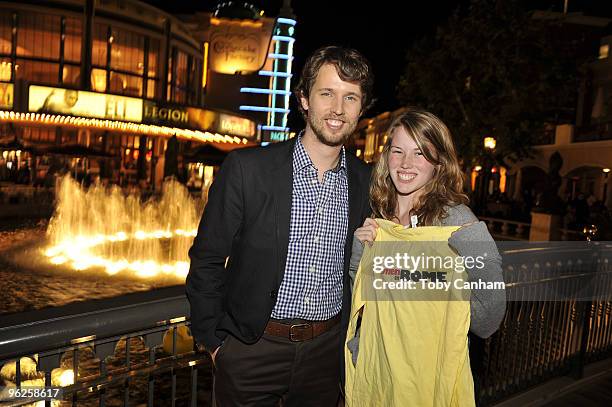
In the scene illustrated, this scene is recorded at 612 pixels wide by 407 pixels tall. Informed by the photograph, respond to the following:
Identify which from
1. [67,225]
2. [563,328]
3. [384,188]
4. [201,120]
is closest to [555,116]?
[201,120]

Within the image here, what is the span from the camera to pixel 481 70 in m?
28.7

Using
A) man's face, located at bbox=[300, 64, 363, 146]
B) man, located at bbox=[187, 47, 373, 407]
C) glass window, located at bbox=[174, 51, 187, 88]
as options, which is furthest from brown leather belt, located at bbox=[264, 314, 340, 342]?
glass window, located at bbox=[174, 51, 187, 88]

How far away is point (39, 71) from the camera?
33.7 m

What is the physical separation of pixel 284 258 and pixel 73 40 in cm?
3652

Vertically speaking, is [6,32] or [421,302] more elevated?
[6,32]

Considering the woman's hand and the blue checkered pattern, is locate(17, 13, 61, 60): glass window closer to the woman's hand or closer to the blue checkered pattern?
the blue checkered pattern

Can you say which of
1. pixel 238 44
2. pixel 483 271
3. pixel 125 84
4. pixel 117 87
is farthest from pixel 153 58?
pixel 483 271

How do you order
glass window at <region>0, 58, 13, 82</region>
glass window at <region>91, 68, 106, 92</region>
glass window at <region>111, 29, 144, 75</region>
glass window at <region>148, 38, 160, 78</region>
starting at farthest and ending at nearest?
glass window at <region>148, 38, 160, 78</region>
glass window at <region>111, 29, 144, 75</region>
glass window at <region>91, 68, 106, 92</region>
glass window at <region>0, 58, 13, 82</region>

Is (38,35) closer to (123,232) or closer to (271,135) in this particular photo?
(271,135)

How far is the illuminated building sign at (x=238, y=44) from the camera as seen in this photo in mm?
29594

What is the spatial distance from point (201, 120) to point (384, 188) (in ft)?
83.5

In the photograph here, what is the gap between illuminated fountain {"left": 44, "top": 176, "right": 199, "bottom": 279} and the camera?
501 inches

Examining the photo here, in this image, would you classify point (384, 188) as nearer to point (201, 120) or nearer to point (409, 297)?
point (409, 297)

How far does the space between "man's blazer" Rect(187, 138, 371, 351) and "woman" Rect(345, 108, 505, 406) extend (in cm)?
47
